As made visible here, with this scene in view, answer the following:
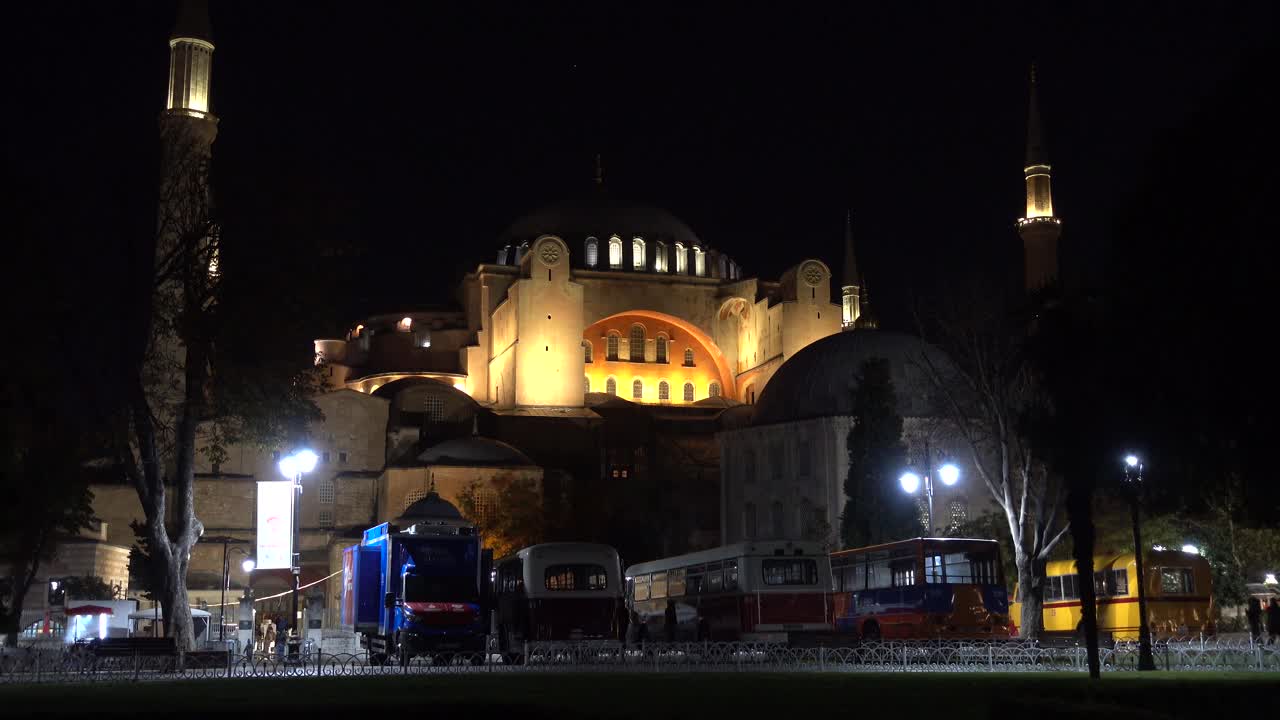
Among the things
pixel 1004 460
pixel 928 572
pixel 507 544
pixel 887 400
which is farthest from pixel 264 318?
pixel 507 544

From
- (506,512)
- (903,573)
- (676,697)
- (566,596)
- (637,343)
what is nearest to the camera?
(676,697)

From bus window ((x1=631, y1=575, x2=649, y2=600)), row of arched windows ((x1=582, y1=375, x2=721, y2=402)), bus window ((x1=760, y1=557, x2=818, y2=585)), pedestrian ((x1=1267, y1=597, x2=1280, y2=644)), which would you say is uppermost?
row of arched windows ((x1=582, y1=375, x2=721, y2=402))

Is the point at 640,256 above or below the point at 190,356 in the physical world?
above

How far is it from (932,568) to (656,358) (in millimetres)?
51206

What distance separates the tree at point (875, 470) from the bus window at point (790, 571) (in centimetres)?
1052

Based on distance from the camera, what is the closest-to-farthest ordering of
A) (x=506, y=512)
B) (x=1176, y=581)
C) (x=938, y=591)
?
(x=938, y=591), (x=1176, y=581), (x=506, y=512)

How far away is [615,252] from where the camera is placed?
3088 inches

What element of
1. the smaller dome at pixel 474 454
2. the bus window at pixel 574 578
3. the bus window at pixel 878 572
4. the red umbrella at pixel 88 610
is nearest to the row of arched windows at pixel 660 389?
the smaller dome at pixel 474 454

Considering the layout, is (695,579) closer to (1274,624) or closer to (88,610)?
(1274,624)

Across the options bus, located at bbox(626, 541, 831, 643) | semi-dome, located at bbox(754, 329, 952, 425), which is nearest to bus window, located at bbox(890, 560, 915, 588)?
bus, located at bbox(626, 541, 831, 643)

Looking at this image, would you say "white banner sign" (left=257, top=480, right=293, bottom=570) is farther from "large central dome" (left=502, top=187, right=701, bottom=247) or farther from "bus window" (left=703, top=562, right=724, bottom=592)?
"large central dome" (left=502, top=187, right=701, bottom=247)

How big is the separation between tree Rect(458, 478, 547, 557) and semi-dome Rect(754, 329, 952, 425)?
914 centimetres

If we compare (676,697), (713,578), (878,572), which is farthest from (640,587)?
(676,697)

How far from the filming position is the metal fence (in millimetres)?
20609
